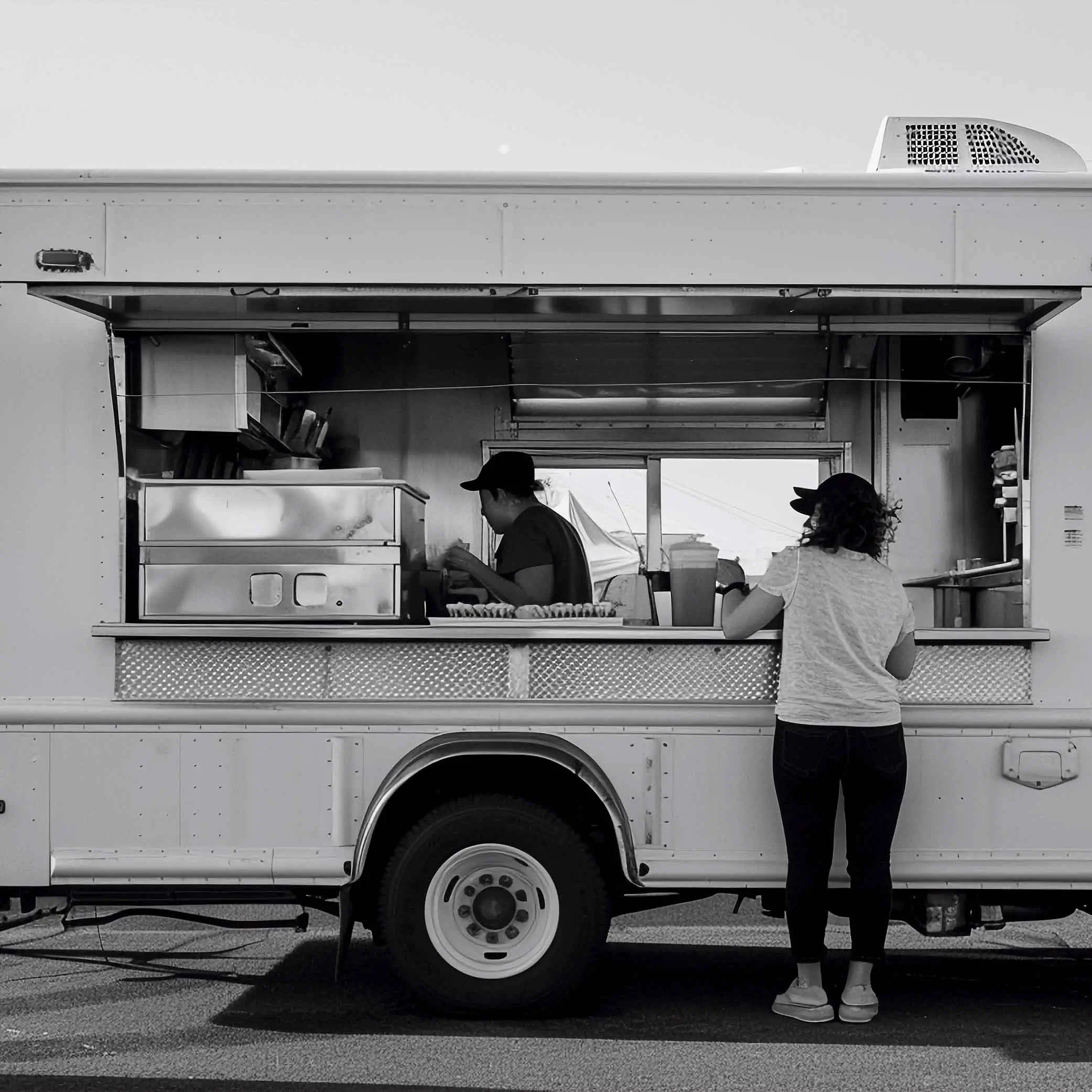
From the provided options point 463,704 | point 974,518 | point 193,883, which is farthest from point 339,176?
point 974,518

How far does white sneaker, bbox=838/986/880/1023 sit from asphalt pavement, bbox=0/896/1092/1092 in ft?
0.13

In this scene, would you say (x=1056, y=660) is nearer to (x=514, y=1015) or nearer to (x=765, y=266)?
(x=765, y=266)

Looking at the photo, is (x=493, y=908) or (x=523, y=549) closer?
(x=493, y=908)

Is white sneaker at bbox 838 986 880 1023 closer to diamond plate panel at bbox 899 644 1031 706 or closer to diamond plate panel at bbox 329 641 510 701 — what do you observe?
diamond plate panel at bbox 899 644 1031 706

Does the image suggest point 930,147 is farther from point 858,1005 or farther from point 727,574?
point 858,1005

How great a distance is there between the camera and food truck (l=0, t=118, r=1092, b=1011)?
4.67 meters

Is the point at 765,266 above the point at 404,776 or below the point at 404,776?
above

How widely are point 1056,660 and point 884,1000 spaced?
1.43 m

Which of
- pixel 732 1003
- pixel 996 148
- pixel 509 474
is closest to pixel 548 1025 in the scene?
pixel 732 1003

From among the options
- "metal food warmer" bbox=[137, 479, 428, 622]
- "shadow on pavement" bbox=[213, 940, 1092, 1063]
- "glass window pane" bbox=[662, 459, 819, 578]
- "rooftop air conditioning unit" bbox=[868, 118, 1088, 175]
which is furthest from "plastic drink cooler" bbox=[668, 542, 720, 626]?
"glass window pane" bbox=[662, 459, 819, 578]

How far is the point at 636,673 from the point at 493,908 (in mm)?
926

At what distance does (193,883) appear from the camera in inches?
184

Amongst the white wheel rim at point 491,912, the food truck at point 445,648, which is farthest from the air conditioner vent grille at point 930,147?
the white wheel rim at point 491,912

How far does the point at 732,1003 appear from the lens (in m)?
5.12
